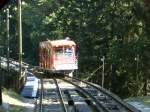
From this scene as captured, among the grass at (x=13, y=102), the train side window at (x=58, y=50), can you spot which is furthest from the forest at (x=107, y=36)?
the grass at (x=13, y=102)

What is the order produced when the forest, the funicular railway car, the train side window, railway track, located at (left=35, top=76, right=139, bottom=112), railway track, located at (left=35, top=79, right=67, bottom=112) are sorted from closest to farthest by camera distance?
railway track, located at (left=35, top=76, right=139, bottom=112) → railway track, located at (left=35, top=79, right=67, bottom=112) → the funicular railway car → the train side window → the forest

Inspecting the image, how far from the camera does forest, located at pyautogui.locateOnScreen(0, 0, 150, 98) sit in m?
55.3

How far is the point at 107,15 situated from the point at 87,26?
4.67 metres

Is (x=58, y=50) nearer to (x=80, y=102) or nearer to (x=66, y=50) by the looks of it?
(x=66, y=50)

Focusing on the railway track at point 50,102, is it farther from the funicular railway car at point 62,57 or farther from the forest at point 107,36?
the forest at point 107,36

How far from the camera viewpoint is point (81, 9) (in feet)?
229

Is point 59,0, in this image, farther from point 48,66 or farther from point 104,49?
point 48,66

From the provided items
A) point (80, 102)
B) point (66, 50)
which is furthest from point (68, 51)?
point (80, 102)

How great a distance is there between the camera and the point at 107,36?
211 ft

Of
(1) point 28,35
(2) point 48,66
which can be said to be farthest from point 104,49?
(1) point 28,35

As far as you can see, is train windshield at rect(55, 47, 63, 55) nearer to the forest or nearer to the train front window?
the train front window

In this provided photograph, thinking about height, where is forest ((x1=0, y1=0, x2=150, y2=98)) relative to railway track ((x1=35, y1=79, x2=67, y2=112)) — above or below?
above

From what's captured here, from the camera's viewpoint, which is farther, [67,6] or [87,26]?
[67,6]

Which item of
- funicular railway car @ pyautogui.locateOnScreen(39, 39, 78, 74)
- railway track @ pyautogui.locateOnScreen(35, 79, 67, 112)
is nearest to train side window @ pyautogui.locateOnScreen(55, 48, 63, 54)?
funicular railway car @ pyautogui.locateOnScreen(39, 39, 78, 74)
